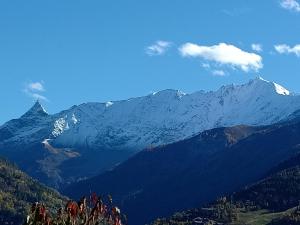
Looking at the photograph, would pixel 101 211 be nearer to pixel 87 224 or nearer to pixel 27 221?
pixel 87 224

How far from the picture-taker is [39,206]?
22.7m

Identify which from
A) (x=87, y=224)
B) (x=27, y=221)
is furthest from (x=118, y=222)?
(x=27, y=221)

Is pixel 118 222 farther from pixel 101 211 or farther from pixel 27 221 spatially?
pixel 27 221

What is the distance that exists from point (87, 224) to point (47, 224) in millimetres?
1265

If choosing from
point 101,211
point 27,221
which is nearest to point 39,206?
point 27,221

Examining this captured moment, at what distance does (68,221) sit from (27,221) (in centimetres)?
131

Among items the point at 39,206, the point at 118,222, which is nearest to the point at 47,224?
the point at 39,206

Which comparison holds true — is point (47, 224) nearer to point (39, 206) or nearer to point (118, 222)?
point (39, 206)

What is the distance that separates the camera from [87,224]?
76.4 ft

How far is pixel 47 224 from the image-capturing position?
74.7ft

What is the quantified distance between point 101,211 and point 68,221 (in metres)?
1.15

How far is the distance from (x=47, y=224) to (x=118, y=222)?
6.99ft

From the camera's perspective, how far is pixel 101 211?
23719mm

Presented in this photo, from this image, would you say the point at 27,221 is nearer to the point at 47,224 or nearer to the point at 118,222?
the point at 47,224
